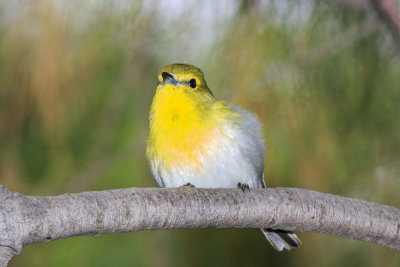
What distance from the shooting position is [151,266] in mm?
2654

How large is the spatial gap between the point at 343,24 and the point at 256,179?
0.83 meters

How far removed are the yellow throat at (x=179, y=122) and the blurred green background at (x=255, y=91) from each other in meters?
0.11

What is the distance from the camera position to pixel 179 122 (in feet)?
8.38

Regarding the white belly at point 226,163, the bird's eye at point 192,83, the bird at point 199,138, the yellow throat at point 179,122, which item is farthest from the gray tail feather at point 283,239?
the bird's eye at point 192,83

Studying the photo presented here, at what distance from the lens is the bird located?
8.40ft

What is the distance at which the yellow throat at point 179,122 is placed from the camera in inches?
100

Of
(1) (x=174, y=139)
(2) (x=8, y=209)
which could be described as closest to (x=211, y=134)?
(1) (x=174, y=139)

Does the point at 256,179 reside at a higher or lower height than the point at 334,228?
higher

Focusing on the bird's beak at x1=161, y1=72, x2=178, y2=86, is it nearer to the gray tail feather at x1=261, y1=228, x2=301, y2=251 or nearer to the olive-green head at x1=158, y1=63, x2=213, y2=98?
the olive-green head at x1=158, y1=63, x2=213, y2=98

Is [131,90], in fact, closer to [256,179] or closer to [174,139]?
[174,139]

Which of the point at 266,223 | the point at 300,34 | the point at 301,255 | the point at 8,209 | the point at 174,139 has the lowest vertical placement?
the point at 8,209

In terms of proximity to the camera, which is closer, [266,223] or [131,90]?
[266,223]

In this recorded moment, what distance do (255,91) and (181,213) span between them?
701 millimetres

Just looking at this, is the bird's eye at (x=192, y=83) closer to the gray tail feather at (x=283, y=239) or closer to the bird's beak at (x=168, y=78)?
the bird's beak at (x=168, y=78)
